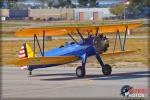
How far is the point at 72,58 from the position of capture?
21.0m

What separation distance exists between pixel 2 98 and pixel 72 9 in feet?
387

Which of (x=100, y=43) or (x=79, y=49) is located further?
(x=79, y=49)

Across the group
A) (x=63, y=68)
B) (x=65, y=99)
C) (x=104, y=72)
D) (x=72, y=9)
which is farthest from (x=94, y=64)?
(x=72, y=9)

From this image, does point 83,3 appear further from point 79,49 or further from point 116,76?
point 116,76

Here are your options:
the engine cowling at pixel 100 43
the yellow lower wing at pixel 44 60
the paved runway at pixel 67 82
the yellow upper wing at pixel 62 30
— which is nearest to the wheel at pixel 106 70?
the paved runway at pixel 67 82

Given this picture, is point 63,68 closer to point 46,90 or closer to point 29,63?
point 29,63

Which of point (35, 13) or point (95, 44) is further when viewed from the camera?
point (35, 13)

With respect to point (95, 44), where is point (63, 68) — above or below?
below

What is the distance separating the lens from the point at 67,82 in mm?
19281

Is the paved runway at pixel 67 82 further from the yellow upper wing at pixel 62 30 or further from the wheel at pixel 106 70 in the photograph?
the yellow upper wing at pixel 62 30

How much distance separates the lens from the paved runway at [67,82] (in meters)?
15.7

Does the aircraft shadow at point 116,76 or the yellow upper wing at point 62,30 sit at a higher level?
the yellow upper wing at point 62,30

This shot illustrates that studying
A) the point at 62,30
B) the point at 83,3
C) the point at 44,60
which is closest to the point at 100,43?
the point at 62,30

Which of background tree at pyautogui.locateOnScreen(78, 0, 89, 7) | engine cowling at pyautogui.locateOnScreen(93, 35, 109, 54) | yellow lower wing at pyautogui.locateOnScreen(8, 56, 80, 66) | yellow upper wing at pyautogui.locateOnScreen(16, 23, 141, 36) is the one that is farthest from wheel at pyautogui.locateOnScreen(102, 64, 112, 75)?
background tree at pyautogui.locateOnScreen(78, 0, 89, 7)
